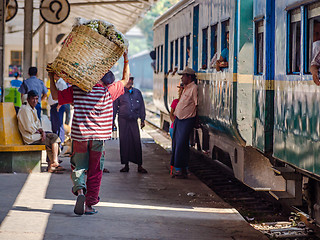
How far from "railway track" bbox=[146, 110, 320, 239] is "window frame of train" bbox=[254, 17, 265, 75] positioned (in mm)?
1813

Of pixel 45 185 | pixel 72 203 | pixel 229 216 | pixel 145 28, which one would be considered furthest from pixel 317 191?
pixel 145 28

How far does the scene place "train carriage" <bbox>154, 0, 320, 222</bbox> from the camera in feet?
18.6

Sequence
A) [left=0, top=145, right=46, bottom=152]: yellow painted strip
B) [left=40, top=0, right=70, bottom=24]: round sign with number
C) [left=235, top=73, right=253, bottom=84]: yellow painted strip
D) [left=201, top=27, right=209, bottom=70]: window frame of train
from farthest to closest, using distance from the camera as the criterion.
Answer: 1. [left=40, top=0, right=70, bottom=24]: round sign with number
2. [left=201, top=27, right=209, bottom=70]: window frame of train
3. [left=0, top=145, right=46, bottom=152]: yellow painted strip
4. [left=235, top=73, right=253, bottom=84]: yellow painted strip

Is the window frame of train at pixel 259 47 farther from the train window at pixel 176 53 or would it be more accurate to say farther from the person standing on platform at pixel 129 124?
the train window at pixel 176 53

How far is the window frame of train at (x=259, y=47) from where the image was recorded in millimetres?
7156

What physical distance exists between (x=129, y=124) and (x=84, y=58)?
4.18 m

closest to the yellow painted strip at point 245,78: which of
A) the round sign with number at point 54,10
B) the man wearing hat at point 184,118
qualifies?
the man wearing hat at point 184,118

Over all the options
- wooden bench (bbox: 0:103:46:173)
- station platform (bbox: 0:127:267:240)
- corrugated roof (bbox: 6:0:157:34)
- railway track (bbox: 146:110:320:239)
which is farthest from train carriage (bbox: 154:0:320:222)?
corrugated roof (bbox: 6:0:157:34)

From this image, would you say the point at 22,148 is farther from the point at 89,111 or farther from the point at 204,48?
the point at 204,48

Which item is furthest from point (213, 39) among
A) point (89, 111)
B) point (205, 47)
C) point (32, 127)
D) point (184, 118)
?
point (89, 111)

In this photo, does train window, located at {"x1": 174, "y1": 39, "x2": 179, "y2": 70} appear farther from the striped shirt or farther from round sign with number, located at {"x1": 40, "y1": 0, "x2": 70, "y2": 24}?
the striped shirt

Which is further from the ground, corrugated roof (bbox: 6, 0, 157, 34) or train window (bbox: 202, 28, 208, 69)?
corrugated roof (bbox: 6, 0, 157, 34)

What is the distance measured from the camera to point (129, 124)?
10.5 m

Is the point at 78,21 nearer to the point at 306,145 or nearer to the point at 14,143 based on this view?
the point at 306,145
